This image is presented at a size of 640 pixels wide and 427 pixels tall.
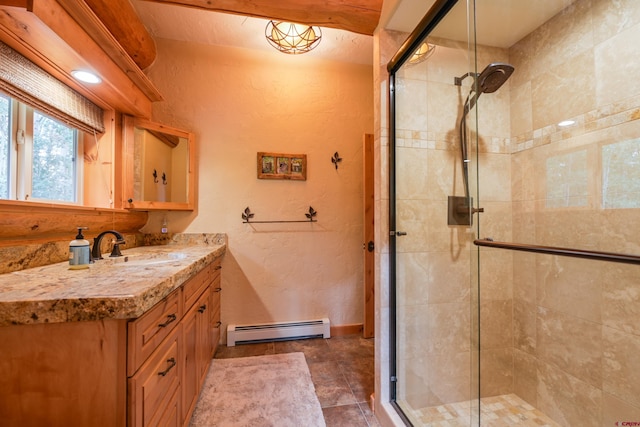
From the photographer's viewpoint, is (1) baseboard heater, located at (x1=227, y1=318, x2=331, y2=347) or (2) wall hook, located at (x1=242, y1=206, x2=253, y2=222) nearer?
(1) baseboard heater, located at (x1=227, y1=318, x2=331, y2=347)

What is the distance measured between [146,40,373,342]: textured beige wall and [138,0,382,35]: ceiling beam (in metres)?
0.92

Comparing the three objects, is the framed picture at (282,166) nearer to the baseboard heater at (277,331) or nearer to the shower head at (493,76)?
the baseboard heater at (277,331)

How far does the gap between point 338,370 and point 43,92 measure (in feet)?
8.10

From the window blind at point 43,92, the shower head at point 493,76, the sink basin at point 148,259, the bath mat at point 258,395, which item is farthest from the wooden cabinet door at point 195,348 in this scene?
the shower head at point 493,76

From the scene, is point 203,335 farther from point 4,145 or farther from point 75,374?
point 4,145

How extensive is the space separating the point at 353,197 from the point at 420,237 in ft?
3.82

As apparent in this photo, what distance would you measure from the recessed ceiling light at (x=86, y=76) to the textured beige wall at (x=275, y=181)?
843 millimetres

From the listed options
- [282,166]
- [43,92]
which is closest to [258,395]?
[282,166]

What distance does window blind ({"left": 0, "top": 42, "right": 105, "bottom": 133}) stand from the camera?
114 centimetres

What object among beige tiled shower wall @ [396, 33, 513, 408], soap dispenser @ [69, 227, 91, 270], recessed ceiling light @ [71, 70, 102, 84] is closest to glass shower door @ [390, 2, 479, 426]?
beige tiled shower wall @ [396, 33, 513, 408]

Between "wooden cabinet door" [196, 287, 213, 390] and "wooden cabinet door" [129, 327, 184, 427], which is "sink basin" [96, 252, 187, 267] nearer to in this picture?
"wooden cabinet door" [196, 287, 213, 390]

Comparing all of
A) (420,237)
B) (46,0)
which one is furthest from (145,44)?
(420,237)

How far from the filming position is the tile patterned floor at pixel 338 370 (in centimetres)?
147

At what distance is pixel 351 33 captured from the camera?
2.20 metres
